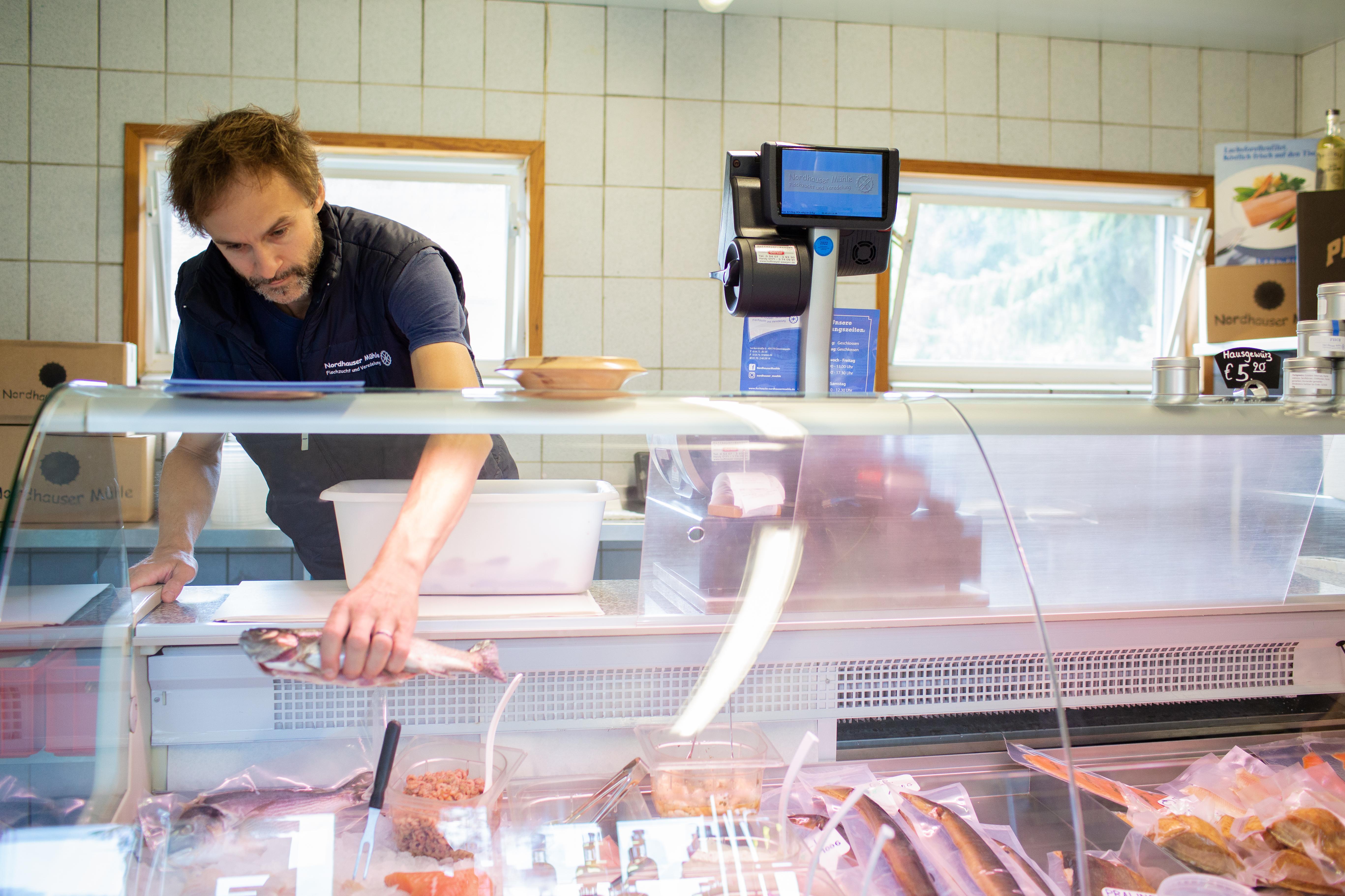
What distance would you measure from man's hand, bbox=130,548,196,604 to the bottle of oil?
3.96m

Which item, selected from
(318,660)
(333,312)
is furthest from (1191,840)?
(333,312)

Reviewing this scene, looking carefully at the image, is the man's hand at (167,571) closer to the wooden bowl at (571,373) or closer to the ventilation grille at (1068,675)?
the wooden bowl at (571,373)

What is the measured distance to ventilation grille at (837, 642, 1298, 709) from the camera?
1.21m

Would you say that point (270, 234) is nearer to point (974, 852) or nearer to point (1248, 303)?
point (974, 852)

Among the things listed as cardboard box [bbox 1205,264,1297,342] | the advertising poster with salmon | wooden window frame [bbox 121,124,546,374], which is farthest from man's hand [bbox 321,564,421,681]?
the advertising poster with salmon

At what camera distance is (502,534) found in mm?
1115

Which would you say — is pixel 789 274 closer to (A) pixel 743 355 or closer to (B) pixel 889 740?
(A) pixel 743 355

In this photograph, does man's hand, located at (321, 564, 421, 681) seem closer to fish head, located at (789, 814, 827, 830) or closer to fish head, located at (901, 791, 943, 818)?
fish head, located at (789, 814, 827, 830)

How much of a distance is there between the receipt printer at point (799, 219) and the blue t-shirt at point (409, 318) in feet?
1.52

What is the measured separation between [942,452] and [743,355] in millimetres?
467

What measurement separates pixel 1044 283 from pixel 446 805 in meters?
3.93

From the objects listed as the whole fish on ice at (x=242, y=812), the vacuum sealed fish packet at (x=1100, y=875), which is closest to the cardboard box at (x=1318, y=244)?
the vacuum sealed fish packet at (x=1100, y=875)

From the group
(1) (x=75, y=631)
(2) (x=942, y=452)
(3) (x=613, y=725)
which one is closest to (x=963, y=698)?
(2) (x=942, y=452)

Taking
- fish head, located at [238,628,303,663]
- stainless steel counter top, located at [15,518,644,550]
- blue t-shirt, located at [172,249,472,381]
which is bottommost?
fish head, located at [238,628,303,663]
